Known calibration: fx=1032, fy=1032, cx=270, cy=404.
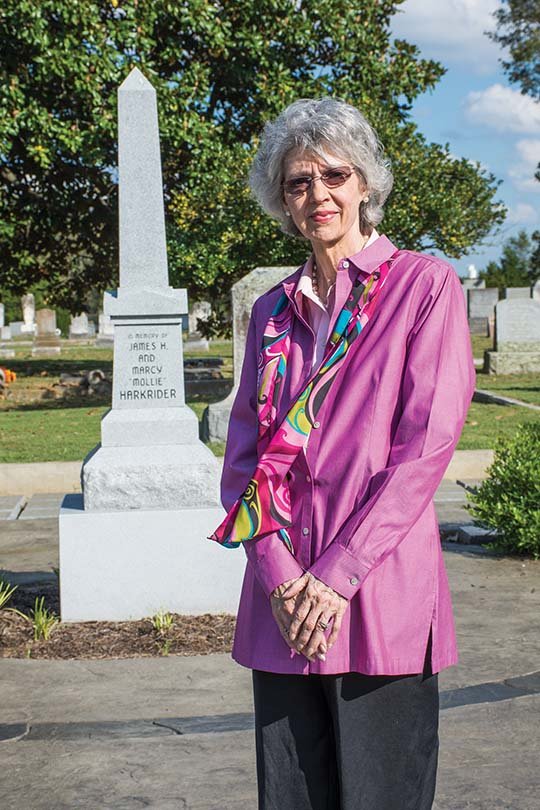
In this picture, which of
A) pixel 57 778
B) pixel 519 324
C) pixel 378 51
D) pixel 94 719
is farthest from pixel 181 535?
pixel 519 324

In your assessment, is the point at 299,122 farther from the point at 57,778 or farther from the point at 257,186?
the point at 57,778

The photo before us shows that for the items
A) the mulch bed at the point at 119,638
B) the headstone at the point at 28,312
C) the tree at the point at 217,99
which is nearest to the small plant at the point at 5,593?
the mulch bed at the point at 119,638

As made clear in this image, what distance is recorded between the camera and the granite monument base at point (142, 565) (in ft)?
18.4

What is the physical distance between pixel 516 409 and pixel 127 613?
38.4 ft

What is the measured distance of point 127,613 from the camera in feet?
18.6

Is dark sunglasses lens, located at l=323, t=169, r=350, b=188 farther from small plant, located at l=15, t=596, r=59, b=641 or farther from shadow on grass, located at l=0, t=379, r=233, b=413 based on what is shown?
shadow on grass, located at l=0, t=379, r=233, b=413

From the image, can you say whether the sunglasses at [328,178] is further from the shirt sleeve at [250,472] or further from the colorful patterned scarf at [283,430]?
the shirt sleeve at [250,472]

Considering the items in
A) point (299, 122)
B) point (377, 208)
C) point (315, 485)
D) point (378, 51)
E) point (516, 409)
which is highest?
point (378, 51)

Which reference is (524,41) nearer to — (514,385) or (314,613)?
(514,385)

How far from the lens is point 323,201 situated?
249cm

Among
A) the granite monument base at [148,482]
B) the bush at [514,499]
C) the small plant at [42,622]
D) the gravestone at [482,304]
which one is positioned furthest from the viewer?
the gravestone at [482,304]

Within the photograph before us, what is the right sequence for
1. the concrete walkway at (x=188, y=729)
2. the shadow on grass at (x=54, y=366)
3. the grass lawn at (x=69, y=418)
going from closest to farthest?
1. the concrete walkway at (x=188, y=729)
2. the grass lawn at (x=69, y=418)
3. the shadow on grass at (x=54, y=366)

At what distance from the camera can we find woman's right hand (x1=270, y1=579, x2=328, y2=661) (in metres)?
2.21

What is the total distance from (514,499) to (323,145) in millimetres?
5097
